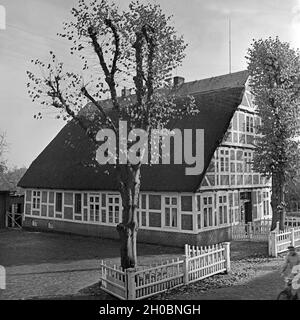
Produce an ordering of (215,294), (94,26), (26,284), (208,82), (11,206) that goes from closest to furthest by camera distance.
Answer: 1. (215,294)
2. (94,26)
3. (26,284)
4. (11,206)
5. (208,82)

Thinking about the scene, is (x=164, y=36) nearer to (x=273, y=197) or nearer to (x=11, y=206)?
(x=273, y=197)

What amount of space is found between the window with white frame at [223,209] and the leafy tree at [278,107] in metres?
2.57

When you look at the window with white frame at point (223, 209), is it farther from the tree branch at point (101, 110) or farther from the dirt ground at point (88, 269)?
the tree branch at point (101, 110)

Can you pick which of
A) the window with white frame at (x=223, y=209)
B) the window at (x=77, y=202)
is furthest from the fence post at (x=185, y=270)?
the window at (x=77, y=202)

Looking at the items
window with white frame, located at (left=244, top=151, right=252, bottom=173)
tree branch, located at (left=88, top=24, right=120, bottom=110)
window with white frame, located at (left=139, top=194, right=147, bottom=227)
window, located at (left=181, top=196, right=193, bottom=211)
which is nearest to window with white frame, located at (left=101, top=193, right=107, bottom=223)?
window with white frame, located at (left=139, top=194, right=147, bottom=227)

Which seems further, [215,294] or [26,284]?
[26,284]

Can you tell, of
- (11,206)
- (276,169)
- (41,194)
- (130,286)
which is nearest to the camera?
(130,286)

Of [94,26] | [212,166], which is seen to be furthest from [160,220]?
[94,26]

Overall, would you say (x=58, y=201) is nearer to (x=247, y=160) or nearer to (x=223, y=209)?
(x=223, y=209)

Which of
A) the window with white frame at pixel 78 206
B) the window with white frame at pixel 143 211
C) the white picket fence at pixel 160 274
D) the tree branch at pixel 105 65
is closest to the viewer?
the white picket fence at pixel 160 274

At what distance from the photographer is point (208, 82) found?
108ft

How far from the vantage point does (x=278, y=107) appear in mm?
19656

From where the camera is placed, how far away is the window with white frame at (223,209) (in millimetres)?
21181
